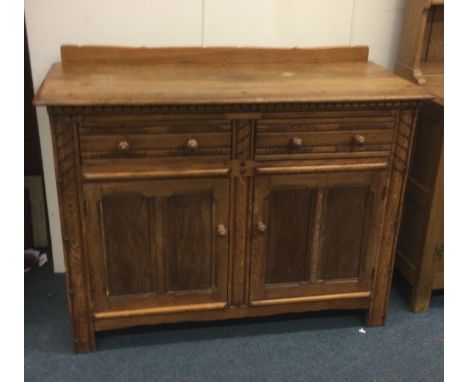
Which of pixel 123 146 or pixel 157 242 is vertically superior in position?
pixel 123 146

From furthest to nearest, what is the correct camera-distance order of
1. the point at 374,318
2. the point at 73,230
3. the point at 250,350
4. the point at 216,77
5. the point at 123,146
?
the point at 374,318, the point at 250,350, the point at 216,77, the point at 73,230, the point at 123,146

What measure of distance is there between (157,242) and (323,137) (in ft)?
2.06

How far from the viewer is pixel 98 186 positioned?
1647 millimetres

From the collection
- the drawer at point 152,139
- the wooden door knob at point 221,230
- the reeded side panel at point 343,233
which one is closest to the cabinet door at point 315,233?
the reeded side panel at point 343,233

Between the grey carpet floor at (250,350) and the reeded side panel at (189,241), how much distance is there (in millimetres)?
249

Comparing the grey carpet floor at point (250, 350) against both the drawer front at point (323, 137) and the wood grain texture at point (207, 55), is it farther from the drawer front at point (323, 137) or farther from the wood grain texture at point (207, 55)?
the wood grain texture at point (207, 55)

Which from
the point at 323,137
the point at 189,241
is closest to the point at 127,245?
the point at 189,241

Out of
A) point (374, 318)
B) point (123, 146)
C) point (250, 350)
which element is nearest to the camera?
point (123, 146)

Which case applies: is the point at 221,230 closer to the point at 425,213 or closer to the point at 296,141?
the point at 296,141

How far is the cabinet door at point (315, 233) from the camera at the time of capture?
1.77m

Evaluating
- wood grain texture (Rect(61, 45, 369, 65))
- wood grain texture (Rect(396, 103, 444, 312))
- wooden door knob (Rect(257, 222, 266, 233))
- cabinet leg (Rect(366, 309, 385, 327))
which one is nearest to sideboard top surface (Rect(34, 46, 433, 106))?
wood grain texture (Rect(61, 45, 369, 65))

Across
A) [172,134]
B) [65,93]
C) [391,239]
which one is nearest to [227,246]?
[172,134]

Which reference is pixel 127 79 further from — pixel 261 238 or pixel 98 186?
pixel 261 238

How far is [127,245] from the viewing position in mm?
1761
